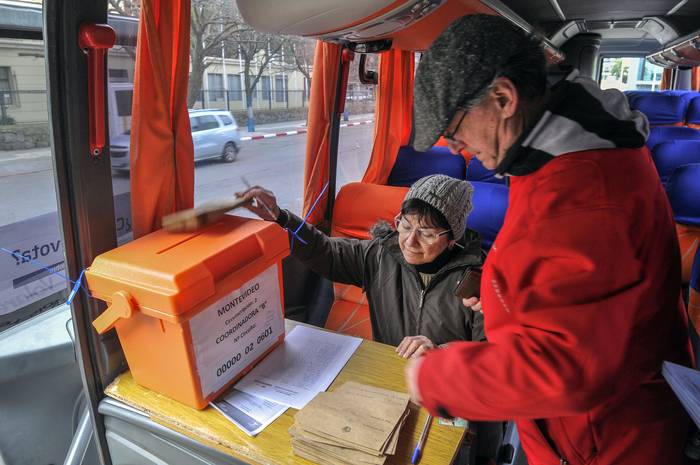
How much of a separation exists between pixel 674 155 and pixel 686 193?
181 centimetres

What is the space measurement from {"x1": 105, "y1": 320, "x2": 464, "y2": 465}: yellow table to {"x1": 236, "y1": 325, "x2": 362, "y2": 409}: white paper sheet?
0.17 feet

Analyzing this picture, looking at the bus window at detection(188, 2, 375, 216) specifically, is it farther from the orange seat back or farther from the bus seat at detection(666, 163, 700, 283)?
the orange seat back

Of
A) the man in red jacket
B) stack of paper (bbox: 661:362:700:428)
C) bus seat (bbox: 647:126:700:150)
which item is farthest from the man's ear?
bus seat (bbox: 647:126:700:150)

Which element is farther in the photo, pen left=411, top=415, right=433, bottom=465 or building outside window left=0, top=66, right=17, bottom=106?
building outside window left=0, top=66, right=17, bottom=106

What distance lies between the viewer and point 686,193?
3295mm

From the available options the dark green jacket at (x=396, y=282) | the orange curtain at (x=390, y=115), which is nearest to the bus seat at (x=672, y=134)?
the orange curtain at (x=390, y=115)

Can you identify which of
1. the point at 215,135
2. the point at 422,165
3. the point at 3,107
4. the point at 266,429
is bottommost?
the point at 266,429

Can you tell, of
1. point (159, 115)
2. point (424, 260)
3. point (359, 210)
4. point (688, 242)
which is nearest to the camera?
point (159, 115)

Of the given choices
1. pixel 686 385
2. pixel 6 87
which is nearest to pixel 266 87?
pixel 6 87

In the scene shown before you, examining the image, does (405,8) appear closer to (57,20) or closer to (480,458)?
(57,20)

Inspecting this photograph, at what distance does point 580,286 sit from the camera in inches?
32.0

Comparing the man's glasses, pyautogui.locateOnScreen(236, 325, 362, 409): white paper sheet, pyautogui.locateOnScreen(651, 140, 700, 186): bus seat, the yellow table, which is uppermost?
pyautogui.locateOnScreen(651, 140, 700, 186): bus seat

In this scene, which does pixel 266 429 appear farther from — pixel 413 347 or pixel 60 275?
pixel 60 275

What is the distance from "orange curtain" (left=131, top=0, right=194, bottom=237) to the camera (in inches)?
60.7
